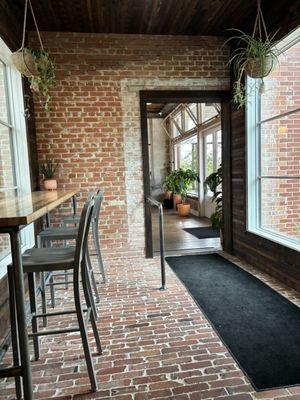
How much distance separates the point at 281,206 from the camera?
3725mm

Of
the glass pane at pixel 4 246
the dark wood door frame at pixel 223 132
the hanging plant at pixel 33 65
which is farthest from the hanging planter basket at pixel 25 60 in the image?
the dark wood door frame at pixel 223 132

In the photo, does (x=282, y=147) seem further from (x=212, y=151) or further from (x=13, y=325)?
(x=212, y=151)

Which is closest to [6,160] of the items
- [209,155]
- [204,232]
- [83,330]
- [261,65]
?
[83,330]

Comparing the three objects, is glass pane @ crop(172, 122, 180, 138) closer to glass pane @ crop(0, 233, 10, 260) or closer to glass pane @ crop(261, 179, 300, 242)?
glass pane @ crop(261, 179, 300, 242)

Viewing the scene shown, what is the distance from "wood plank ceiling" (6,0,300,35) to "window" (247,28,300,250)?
53 cm

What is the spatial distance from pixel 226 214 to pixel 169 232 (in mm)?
1973

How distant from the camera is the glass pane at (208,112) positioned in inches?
289

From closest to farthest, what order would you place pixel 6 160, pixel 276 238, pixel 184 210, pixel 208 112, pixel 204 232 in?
pixel 6 160, pixel 276 238, pixel 204 232, pixel 208 112, pixel 184 210

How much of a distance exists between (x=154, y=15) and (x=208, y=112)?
168 inches

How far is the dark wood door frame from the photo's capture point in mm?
4250

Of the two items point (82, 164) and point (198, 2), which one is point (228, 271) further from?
point (198, 2)

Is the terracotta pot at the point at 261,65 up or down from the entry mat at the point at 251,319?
up

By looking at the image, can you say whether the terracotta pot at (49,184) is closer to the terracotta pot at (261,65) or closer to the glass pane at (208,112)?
the terracotta pot at (261,65)

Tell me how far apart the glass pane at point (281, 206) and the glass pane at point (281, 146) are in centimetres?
14
